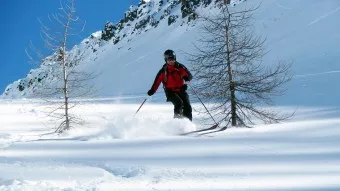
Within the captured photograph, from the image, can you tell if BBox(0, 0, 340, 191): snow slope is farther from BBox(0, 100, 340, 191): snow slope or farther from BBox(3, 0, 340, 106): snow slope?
BBox(3, 0, 340, 106): snow slope

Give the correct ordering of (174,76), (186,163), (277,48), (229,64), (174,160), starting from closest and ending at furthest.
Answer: (186,163), (174,160), (174,76), (229,64), (277,48)

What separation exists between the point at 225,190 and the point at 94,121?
16.7 meters

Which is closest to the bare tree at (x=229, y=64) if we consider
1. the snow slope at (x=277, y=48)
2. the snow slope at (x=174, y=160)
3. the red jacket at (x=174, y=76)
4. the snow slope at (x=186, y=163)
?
the snow slope at (x=277, y=48)

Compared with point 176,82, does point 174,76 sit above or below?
above

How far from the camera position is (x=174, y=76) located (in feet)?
33.4

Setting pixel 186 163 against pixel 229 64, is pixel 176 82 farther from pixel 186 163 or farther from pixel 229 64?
pixel 186 163

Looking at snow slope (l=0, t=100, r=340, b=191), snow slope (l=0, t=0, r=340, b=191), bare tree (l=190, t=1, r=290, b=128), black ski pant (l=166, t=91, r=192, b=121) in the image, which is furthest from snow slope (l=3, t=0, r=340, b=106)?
snow slope (l=0, t=100, r=340, b=191)

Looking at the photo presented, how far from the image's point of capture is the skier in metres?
10.1

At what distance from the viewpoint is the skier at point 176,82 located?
33.1 feet

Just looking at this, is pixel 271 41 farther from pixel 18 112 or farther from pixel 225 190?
pixel 225 190

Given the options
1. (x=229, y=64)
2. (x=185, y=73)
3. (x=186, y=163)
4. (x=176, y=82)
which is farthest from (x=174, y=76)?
(x=186, y=163)

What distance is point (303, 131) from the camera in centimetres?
827

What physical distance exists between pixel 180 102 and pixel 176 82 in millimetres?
489

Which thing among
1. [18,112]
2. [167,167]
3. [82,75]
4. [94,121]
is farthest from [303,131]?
[18,112]
